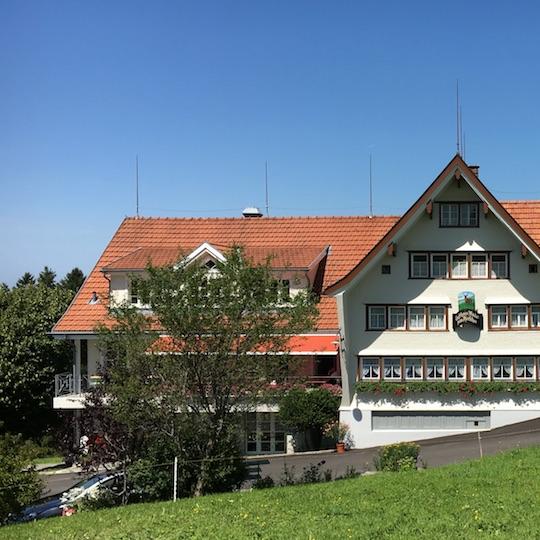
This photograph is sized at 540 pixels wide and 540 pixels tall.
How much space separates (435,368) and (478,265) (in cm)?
488

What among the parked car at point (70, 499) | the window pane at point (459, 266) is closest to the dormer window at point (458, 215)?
the window pane at point (459, 266)

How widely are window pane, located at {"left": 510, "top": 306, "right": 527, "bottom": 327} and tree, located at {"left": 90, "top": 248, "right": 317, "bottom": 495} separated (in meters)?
15.0

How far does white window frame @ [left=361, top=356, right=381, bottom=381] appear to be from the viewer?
3095 cm

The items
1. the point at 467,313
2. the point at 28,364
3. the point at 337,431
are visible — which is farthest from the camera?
the point at 28,364

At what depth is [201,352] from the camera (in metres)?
18.3

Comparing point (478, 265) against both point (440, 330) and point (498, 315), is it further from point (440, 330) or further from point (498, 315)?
point (440, 330)

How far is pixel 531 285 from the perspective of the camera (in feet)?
99.9

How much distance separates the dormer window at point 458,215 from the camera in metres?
30.5

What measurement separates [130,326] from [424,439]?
55.3 feet

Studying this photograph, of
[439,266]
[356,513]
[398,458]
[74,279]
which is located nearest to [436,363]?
[439,266]

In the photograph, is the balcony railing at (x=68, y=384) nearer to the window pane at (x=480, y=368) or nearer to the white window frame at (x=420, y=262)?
the white window frame at (x=420, y=262)

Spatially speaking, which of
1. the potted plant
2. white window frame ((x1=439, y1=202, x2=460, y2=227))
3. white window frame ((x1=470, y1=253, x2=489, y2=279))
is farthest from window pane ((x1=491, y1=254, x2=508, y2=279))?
the potted plant

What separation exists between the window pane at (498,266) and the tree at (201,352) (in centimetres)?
1449

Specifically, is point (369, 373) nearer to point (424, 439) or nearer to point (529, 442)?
point (424, 439)
